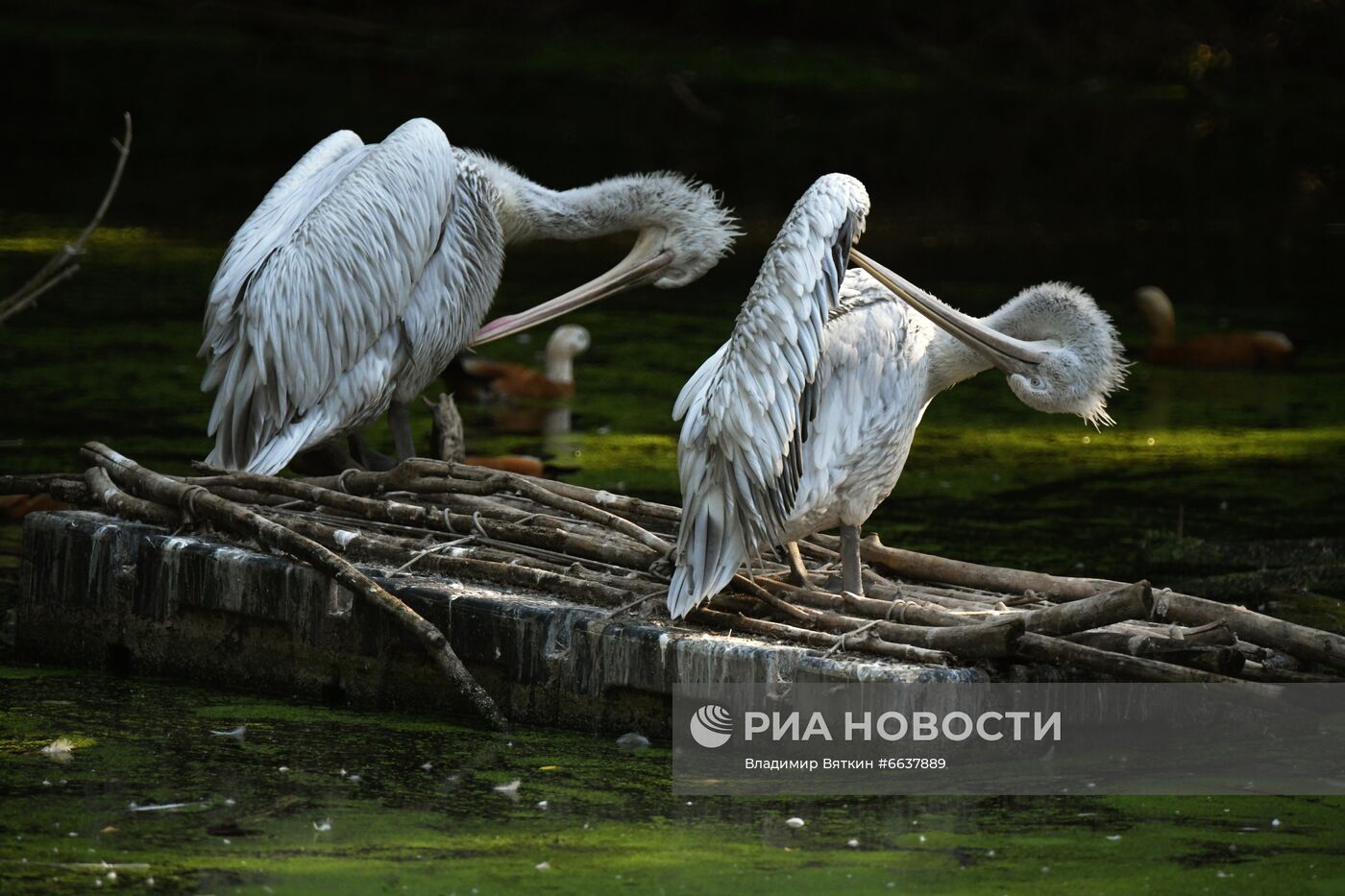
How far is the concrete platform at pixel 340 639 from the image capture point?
5617 millimetres

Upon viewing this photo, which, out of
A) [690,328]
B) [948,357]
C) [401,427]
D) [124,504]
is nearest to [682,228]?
[401,427]

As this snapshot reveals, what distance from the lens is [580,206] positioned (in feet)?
26.3

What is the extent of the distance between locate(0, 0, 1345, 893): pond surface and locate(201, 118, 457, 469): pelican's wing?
3.64ft

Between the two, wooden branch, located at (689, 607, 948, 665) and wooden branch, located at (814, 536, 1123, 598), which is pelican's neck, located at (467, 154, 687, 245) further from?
wooden branch, located at (689, 607, 948, 665)

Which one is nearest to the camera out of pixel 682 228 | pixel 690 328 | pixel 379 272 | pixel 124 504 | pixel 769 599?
pixel 769 599

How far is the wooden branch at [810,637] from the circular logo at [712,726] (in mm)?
276

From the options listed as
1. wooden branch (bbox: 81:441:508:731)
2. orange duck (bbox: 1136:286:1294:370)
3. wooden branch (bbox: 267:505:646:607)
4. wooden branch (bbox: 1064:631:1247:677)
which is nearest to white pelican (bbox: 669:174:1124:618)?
wooden branch (bbox: 267:505:646:607)

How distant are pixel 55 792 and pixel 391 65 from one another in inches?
826

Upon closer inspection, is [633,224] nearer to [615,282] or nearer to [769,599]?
[615,282]

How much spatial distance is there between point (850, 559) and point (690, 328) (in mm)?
7380

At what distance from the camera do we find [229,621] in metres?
6.36

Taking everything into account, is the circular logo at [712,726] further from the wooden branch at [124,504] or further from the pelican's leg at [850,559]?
the wooden branch at [124,504]

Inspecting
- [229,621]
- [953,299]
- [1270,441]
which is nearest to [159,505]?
A: [229,621]

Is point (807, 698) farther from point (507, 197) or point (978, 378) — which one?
point (978, 378)
